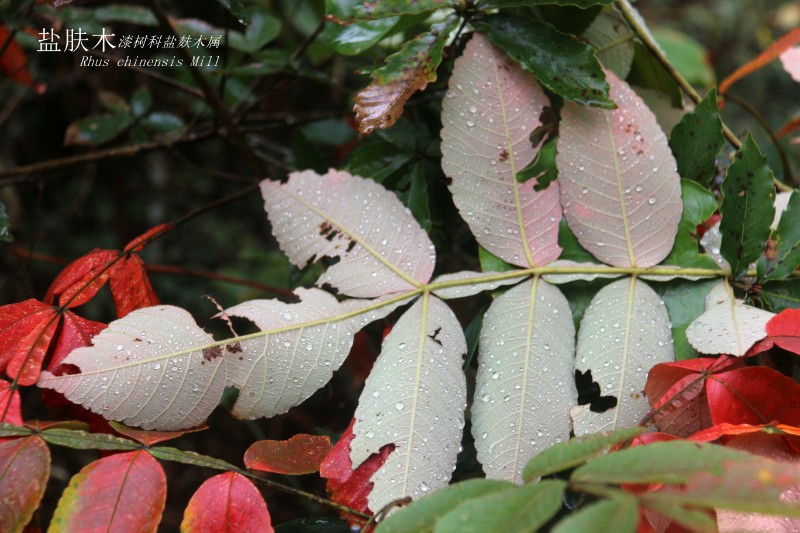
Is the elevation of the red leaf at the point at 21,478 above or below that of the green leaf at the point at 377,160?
below

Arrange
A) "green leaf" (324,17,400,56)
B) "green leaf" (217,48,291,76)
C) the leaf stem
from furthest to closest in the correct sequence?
"green leaf" (217,48,291,76) < "green leaf" (324,17,400,56) < the leaf stem

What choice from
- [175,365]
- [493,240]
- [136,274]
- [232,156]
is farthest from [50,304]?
[232,156]

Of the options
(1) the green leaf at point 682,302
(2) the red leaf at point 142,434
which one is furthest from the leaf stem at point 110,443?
(1) the green leaf at point 682,302

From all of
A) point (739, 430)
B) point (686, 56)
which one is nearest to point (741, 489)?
point (739, 430)

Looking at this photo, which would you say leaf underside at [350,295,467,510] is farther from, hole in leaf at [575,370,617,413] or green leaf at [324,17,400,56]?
green leaf at [324,17,400,56]

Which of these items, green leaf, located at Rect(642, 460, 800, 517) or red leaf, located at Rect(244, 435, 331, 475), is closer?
green leaf, located at Rect(642, 460, 800, 517)

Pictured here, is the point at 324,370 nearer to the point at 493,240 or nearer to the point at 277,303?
the point at 277,303

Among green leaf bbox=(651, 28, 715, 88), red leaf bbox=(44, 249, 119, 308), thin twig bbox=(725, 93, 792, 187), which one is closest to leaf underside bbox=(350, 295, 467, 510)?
red leaf bbox=(44, 249, 119, 308)

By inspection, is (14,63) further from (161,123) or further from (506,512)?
(506,512)

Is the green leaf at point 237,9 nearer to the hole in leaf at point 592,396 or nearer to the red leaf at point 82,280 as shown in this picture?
the red leaf at point 82,280
